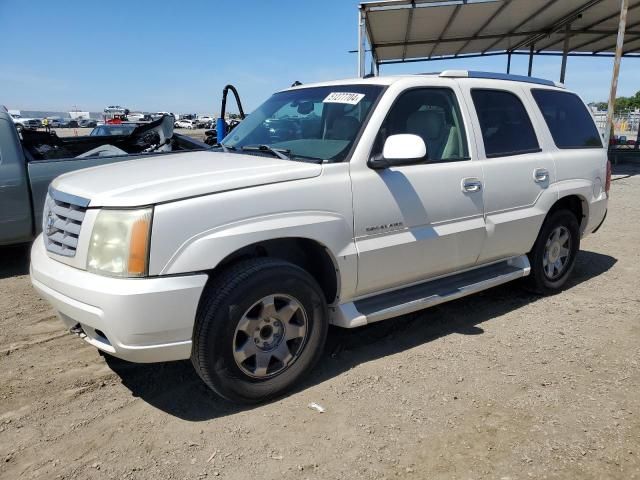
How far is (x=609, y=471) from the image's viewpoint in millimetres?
2387

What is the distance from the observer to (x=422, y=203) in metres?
3.41

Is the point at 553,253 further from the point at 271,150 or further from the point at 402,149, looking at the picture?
the point at 271,150

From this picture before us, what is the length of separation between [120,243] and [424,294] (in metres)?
2.09

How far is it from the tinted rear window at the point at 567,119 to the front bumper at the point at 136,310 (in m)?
3.47

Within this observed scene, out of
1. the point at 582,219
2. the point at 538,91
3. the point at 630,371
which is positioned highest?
the point at 538,91

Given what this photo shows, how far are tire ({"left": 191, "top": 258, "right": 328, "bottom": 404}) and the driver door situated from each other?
1.49 feet

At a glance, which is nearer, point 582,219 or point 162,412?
point 162,412

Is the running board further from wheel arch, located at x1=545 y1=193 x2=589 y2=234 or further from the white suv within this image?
wheel arch, located at x1=545 y1=193 x2=589 y2=234

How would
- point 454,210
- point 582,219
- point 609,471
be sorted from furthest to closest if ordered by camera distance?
1. point 582,219
2. point 454,210
3. point 609,471

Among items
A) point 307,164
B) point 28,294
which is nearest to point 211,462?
point 307,164

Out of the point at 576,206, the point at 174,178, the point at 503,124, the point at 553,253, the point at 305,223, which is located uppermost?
the point at 503,124

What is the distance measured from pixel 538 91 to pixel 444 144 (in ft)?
4.70

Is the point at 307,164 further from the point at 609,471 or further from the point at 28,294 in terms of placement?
the point at 28,294

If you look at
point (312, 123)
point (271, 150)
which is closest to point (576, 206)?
point (312, 123)
